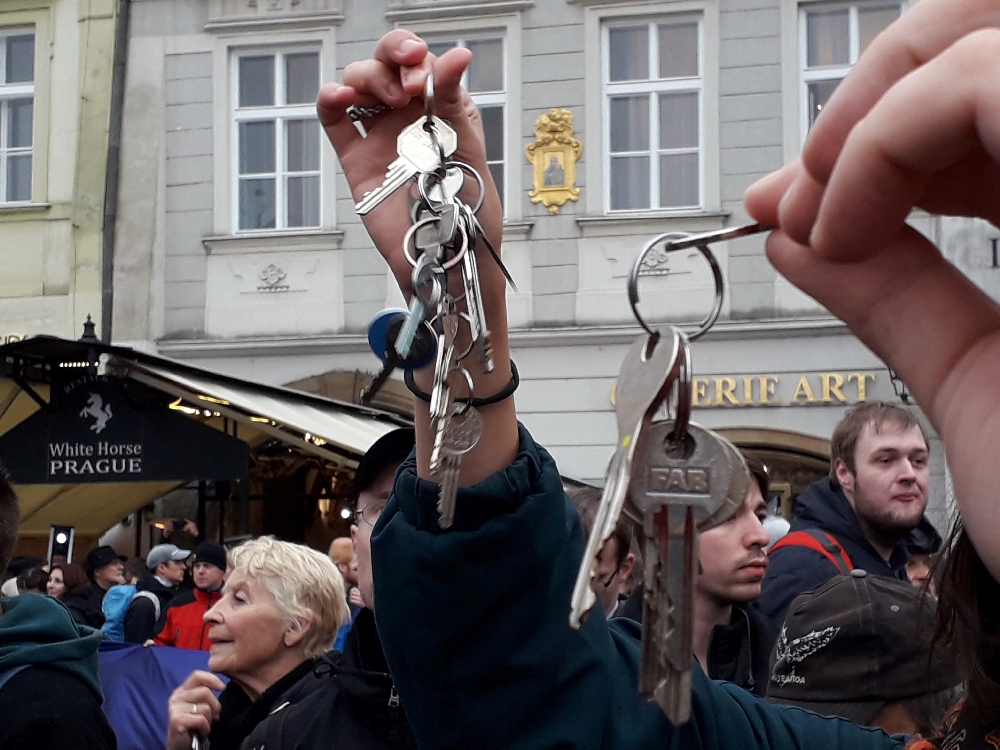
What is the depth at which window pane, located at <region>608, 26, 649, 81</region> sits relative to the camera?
10828mm

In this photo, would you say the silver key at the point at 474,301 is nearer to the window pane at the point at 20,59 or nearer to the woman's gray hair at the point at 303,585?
the woman's gray hair at the point at 303,585

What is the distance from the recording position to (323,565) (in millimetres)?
3307

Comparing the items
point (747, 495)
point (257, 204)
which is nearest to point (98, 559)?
point (257, 204)

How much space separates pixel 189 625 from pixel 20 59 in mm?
7056

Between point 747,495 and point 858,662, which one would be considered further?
point 858,662

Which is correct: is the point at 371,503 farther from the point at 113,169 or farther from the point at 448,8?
the point at 113,169

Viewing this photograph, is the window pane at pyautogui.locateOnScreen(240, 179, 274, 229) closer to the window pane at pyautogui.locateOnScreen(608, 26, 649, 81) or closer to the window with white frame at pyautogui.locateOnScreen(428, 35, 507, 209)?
the window with white frame at pyautogui.locateOnScreen(428, 35, 507, 209)

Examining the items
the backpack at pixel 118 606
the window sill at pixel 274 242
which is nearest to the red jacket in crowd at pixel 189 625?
the backpack at pixel 118 606

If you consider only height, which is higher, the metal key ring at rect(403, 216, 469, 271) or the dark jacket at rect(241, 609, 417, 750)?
the metal key ring at rect(403, 216, 469, 271)

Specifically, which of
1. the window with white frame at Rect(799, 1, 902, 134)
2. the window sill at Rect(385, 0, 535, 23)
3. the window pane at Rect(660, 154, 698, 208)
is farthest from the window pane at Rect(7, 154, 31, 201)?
the window with white frame at Rect(799, 1, 902, 134)

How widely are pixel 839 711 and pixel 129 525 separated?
32.3 feet

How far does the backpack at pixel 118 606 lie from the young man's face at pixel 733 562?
17.1 ft

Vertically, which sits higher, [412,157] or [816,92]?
[816,92]

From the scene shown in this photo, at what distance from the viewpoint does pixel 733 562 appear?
279 centimetres
